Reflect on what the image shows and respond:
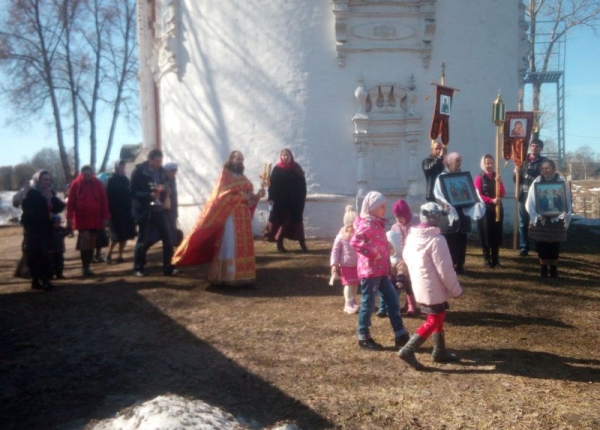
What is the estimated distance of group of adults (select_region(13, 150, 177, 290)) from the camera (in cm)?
882

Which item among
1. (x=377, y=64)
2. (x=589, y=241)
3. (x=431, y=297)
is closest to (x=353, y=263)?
(x=431, y=297)

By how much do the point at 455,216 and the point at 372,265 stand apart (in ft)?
8.98

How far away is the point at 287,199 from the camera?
11117 mm

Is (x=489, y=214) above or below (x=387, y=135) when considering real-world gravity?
below

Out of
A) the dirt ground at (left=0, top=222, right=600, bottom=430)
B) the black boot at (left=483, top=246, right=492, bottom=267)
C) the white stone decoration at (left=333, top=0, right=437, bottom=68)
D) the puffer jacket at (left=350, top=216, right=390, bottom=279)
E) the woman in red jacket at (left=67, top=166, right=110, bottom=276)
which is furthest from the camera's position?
the white stone decoration at (left=333, top=0, right=437, bottom=68)

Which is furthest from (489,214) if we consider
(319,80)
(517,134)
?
(319,80)

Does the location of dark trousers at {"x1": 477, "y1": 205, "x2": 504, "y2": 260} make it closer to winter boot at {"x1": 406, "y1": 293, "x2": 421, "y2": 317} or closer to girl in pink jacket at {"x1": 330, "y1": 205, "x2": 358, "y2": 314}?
winter boot at {"x1": 406, "y1": 293, "x2": 421, "y2": 317}

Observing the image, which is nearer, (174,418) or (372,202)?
(174,418)

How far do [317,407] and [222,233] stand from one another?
409cm

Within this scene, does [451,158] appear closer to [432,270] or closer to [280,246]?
[432,270]

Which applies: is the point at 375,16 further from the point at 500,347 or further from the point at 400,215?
the point at 500,347

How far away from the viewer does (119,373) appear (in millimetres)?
5492

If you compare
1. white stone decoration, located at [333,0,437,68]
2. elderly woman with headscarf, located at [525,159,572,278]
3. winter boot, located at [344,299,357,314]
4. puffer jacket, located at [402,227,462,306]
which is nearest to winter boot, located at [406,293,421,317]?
winter boot, located at [344,299,357,314]

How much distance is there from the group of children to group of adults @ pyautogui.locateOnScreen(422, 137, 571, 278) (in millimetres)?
1735
